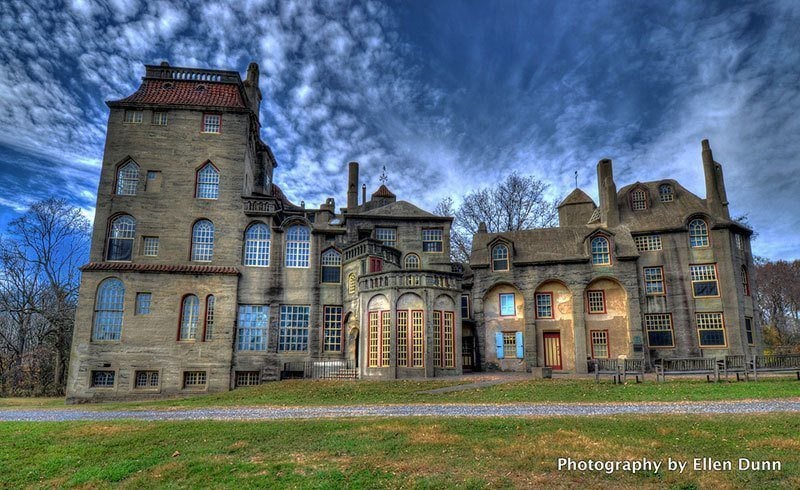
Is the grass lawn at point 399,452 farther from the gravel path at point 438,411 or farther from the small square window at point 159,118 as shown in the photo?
the small square window at point 159,118

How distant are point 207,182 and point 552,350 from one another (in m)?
26.3

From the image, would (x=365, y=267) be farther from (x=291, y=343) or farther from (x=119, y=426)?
(x=119, y=426)

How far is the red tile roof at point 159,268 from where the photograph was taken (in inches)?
1106

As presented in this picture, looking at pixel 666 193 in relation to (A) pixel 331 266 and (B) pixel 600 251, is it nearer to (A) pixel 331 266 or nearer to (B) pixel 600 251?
(B) pixel 600 251

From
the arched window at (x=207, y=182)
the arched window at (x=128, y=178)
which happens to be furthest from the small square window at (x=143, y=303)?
the arched window at (x=207, y=182)

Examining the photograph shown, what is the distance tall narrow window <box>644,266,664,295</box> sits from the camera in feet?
101

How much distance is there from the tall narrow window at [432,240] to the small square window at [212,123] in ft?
54.3

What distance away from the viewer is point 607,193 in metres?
33.1

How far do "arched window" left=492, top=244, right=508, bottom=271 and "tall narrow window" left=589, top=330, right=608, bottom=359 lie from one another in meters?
7.22

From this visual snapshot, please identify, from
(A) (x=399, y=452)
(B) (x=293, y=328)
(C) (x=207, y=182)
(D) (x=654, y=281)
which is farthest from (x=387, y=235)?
(A) (x=399, y=452)

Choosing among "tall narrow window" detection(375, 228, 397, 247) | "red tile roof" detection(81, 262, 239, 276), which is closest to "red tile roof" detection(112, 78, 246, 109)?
"red tile roof" detection(81, 262, 239, 276)

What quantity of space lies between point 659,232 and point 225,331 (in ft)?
98.2

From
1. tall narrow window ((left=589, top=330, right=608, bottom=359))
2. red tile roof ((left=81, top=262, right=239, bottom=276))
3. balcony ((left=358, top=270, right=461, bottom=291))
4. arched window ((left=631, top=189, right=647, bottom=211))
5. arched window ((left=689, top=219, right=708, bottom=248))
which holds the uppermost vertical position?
arched window ((left=631, top=189, right=647, bottom=211))

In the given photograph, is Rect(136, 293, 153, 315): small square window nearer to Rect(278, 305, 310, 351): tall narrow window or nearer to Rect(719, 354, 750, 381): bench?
Rect(278, 305, 310, 351): tall narrow window
